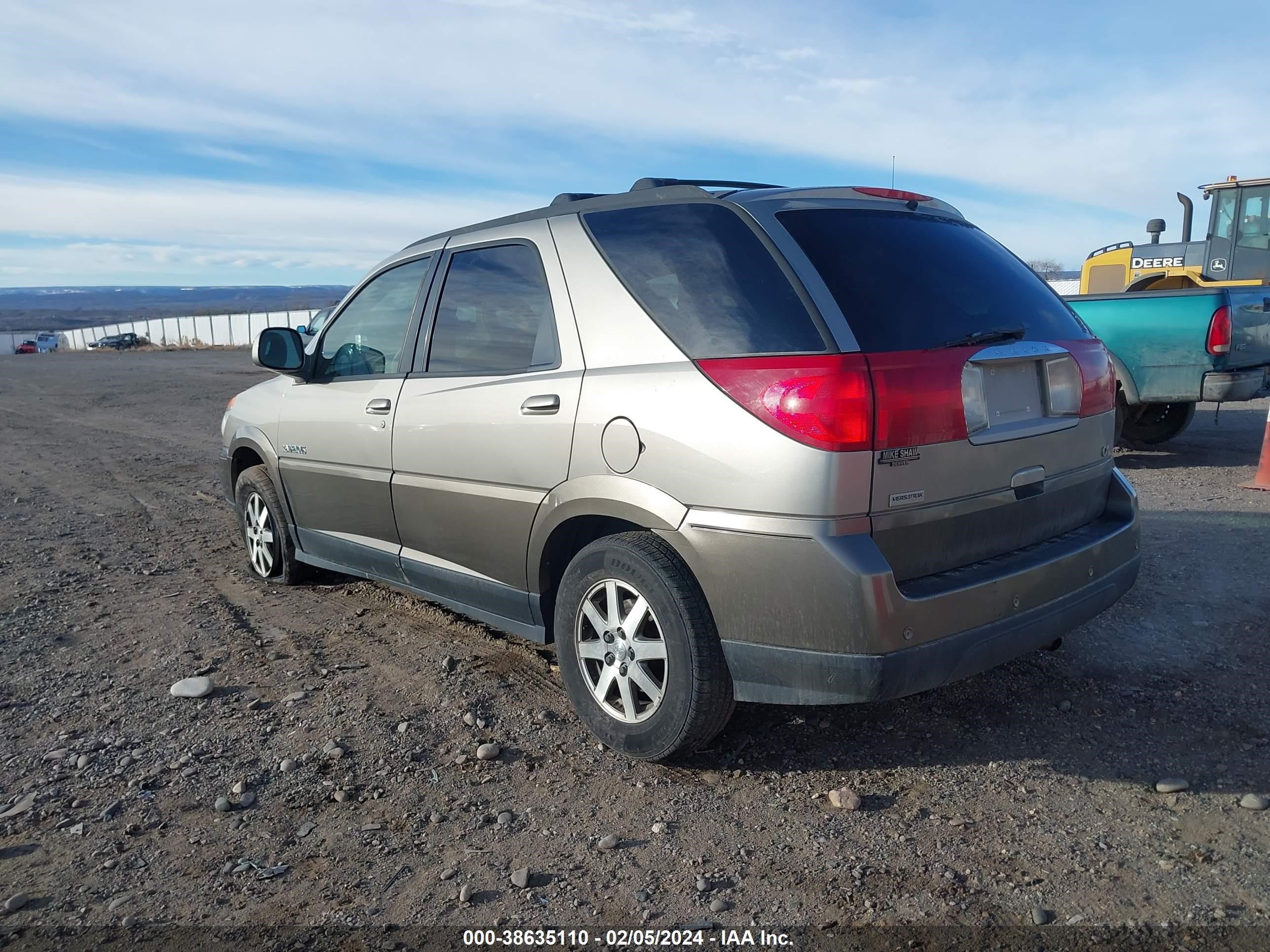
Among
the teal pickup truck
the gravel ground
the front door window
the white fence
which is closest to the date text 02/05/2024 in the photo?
the gravel ground

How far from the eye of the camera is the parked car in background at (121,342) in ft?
194

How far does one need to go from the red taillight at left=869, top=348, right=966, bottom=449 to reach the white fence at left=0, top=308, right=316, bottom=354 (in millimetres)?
47380

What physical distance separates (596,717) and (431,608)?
193 centimetres

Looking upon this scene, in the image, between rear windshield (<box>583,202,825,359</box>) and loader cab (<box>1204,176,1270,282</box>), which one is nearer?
rear windshield (<box>583,202,825,359</box>)

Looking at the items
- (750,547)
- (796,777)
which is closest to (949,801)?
(796,777)

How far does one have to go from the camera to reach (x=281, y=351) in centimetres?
493

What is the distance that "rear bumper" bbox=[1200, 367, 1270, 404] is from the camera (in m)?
8.07

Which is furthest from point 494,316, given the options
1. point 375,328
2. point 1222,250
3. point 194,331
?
point 194,331

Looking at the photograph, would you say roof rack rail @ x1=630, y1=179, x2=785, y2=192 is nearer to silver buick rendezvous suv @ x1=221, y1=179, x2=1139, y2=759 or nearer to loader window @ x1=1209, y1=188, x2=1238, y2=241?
silver buick rendezvous suv @ x1=221, y1=179, x2=1139, y2=759

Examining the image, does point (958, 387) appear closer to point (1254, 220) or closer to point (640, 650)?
point (640, 650)

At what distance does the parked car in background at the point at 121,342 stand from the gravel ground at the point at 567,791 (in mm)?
58917

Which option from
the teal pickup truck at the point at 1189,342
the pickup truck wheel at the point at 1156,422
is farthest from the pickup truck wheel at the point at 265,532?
the pickup truck wheel at the point at 1156,422

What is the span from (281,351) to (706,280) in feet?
8.99

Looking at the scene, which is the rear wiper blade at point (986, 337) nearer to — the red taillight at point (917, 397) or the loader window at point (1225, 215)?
the red taillight at point (917, 397)
